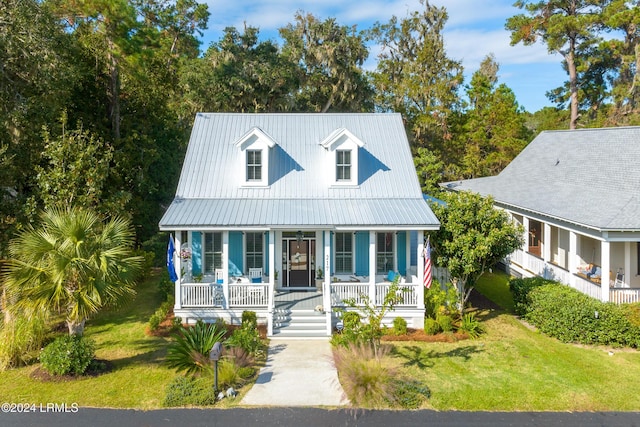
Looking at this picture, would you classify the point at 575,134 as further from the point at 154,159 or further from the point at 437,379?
the point at 154,159

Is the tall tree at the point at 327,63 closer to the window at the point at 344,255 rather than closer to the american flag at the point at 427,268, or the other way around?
the window at the point at 344,255

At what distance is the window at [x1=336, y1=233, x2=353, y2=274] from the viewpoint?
18.0 meters

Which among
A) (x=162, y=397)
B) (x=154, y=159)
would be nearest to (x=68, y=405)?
(x=162, y=397)

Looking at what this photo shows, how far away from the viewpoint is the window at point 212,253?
1814cm

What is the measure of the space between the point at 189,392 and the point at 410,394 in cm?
509

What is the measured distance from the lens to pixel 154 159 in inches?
993

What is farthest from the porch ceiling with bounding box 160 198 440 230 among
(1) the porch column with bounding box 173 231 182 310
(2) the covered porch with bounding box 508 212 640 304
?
(2) the covered porch with bounding box 508 212 640 304

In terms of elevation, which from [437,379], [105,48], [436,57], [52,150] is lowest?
[437,379]

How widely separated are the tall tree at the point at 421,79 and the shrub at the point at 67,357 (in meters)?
28.4

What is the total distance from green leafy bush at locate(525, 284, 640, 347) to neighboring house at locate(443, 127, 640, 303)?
2.63ft

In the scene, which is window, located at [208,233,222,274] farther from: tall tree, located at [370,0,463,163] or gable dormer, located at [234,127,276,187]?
tall tree, located at [370,0,463,163]

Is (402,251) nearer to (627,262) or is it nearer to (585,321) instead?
(585,321)

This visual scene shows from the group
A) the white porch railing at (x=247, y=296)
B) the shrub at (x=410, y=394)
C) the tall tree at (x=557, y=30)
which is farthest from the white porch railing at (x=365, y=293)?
the tall tree at (x=557, y=30)

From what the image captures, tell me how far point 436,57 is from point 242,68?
1469cm
